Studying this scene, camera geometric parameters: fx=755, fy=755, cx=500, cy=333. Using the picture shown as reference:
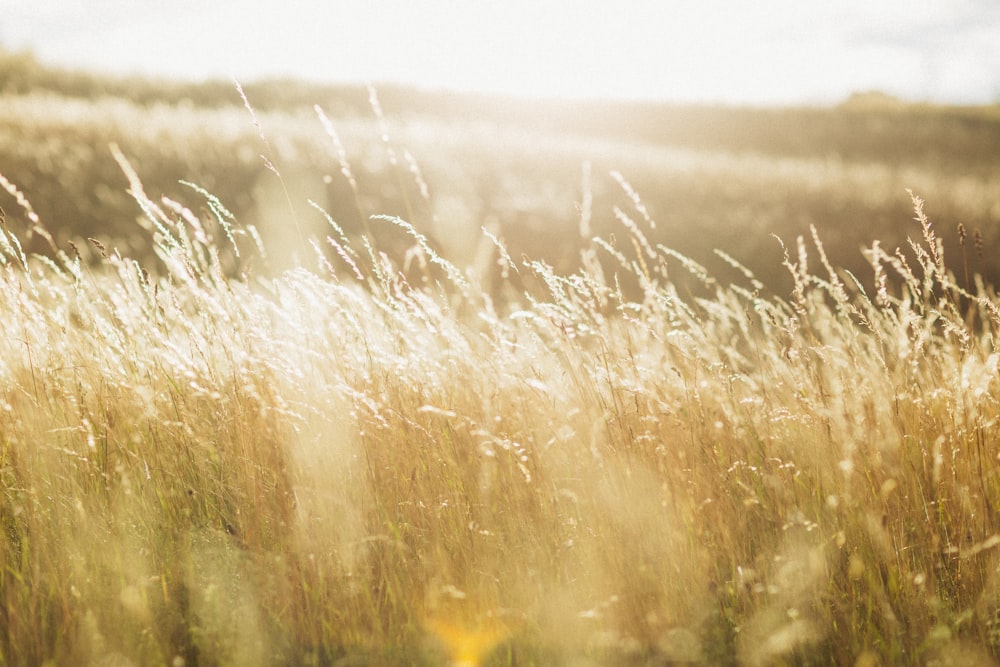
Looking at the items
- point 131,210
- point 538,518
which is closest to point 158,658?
point 538,518

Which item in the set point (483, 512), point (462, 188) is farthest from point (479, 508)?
point (462, 188)

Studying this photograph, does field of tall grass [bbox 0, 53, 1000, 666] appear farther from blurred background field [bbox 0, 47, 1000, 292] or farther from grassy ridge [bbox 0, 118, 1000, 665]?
blurred background field [bbox 0, 47, 1000, 292]

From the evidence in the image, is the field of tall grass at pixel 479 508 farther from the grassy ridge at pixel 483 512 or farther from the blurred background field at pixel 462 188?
the blurred background field at pixel 462 188

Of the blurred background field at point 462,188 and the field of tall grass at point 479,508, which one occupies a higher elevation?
the blurred background field at point 462,188

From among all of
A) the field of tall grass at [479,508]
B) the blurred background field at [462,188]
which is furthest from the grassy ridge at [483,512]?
the blurred background field at [462,188]

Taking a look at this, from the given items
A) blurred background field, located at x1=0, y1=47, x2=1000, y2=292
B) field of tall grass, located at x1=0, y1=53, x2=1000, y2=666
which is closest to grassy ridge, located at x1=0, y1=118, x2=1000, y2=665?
field of tall grass, located at x1=0, y1=53, x2=1000, y2=666

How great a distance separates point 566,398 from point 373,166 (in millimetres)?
10515

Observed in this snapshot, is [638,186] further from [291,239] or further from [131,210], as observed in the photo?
[131,210]

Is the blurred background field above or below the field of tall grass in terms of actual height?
above

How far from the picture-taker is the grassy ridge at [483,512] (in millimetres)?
1941

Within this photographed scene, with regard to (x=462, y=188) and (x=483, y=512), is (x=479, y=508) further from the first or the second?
(x=462, y=188)

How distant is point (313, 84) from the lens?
3175cm

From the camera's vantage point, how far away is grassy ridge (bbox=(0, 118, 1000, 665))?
1.94m

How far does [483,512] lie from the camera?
7.40 feet
